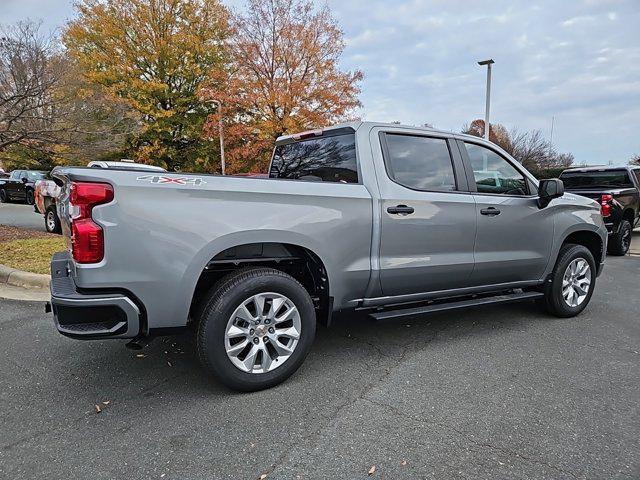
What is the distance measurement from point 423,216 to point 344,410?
1.65 meters

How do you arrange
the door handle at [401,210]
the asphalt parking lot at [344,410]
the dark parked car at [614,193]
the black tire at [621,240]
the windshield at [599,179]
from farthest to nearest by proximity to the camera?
the windshield at [599,179], the black tire at [621,240], the dark parked car at [614,193], the door handle at [401,210], the asphalt parking lot at [344,410]

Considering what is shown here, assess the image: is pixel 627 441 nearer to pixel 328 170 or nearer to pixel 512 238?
pixel 512 238

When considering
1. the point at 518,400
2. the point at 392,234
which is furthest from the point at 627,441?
the point at 392,234

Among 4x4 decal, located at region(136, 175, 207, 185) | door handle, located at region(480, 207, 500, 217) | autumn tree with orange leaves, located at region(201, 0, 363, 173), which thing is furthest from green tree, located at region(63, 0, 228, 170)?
4x4 decal, located at region(136, 175, 207, 185)

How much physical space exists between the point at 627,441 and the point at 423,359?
1424 millimetres

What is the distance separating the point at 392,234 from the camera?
345 centimetres

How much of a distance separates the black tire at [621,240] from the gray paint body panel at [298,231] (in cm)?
583

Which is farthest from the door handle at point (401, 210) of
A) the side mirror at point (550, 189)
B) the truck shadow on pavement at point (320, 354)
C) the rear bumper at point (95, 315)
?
the rear bumper at point (95, 315)

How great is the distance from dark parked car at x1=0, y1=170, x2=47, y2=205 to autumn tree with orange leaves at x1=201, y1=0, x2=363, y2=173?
30.3ft

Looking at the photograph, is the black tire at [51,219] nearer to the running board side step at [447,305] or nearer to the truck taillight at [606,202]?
the running board side step at [447,305]

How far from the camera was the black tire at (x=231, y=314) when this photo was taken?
2.81 metres

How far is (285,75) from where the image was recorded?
17875 mm

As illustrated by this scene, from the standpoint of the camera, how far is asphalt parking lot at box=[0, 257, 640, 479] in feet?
7.44

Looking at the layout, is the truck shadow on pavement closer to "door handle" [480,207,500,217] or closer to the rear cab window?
"door handle" [480,207,500,217]
